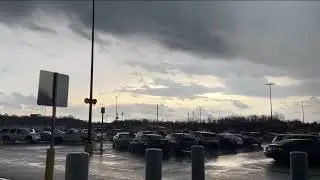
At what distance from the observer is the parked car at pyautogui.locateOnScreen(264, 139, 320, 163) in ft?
78.6

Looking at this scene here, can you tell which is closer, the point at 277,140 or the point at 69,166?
the point at 69,166

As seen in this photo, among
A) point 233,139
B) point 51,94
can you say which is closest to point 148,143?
point 233,139

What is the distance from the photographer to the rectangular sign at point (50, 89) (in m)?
10.6

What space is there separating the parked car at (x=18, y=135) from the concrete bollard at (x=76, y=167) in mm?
43729

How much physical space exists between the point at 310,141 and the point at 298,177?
13.8 metres

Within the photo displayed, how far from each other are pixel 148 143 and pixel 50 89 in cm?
2106

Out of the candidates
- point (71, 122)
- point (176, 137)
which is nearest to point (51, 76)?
point (176, 137)

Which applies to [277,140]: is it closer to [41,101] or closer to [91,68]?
[91,68]

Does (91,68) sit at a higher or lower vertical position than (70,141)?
higher

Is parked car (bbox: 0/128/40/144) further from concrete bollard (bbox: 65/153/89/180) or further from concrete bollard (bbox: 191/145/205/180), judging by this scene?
concrete bollard (bbox: 65/153/89/180)

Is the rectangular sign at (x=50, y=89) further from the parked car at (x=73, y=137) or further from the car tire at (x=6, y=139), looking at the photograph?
the car tire at (x=6, y=139)

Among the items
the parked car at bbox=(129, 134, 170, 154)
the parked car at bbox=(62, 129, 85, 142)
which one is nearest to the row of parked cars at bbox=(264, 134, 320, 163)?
the parked car at bbox=(129, 134, 170, 154)

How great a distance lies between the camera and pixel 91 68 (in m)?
30.7

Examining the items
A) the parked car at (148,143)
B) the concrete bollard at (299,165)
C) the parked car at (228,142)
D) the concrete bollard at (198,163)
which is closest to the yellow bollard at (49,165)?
the concrete bollard at (198,163)
